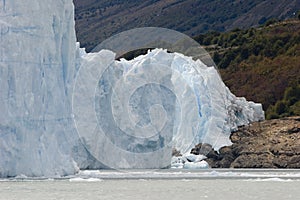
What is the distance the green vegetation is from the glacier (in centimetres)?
728

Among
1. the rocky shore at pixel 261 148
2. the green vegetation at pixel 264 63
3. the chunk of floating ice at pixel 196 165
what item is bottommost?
the chunk of floating ice at pixel 196 165

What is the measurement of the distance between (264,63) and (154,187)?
1354 inches

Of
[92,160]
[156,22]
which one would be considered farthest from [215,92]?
[156,22]

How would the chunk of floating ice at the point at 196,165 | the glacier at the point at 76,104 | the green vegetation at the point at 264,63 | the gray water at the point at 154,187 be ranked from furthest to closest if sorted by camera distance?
the green vegetation at the point at 264,63 < the chunk of floating ice at the point at 196,165 < the glacier at the point at 76,104 < the gray water at the point at 154,187

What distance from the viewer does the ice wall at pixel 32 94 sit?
27.7 m

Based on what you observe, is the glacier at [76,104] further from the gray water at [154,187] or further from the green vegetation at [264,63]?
the green vegetation at [264,63]

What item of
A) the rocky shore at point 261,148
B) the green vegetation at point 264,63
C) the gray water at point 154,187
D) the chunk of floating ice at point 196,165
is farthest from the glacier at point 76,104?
the green vegetation at point 264,63

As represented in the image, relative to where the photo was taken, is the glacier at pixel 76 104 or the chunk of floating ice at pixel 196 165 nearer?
the glacier at pixel 76 104

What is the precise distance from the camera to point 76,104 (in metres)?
34.9

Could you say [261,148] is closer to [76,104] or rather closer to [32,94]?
[76,104]

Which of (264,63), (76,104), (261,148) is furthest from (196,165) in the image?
(264,63)

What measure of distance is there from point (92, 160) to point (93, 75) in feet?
9.94

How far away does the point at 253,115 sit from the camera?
148 ft

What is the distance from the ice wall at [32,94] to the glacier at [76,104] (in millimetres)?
28
